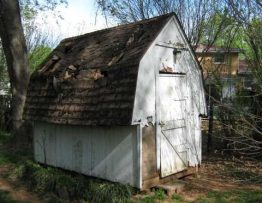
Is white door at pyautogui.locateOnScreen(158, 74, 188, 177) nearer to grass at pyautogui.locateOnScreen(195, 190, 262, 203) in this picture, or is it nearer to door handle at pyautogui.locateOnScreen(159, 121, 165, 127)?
door handle at pyautogui.locateOnScreen(159, 121, 165, 127)

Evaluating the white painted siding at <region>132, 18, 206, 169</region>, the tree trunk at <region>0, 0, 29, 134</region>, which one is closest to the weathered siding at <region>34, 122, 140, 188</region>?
the white painted siding at <region>132, 18, 206, 169</region>

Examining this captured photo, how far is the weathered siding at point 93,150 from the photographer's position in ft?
26.0

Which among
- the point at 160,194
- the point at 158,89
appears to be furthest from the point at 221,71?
the point at 160,194

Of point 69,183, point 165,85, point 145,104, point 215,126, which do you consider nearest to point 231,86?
point 215,126

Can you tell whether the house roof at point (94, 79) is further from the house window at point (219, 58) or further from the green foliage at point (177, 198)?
the house window at point (219, 58)

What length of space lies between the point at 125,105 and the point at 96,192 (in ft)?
6.09

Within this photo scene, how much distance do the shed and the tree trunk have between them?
11.2 feet

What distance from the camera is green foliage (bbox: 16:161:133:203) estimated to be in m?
7.69

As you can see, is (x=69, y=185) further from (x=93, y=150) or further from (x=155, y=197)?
(x=155, y=197)

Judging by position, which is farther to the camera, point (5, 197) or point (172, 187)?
point (5, 197)

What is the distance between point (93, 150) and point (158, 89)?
2001mm

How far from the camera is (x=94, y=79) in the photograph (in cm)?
852

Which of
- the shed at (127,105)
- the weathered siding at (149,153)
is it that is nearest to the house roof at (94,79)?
the shed at (127,105)

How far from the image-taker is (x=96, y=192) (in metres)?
7.82
